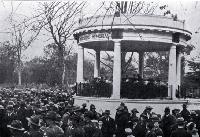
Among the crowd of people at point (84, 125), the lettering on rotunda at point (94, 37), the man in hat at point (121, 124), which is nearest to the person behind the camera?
the crowd of people at point (84, 125)

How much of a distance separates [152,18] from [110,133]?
39.7ft

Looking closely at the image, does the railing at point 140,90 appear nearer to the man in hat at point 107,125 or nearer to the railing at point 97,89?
the railing at point 97,89

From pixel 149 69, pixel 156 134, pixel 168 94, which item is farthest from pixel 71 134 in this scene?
pixel 149 69

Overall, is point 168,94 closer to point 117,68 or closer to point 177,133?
point 117,68

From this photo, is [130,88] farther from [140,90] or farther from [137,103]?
[137,103]

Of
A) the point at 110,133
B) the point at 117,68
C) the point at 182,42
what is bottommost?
the point at 110,133

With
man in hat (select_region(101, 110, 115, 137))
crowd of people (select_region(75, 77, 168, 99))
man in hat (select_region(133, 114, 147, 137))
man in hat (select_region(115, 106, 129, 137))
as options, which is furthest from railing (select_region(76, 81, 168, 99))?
man in hat (select_region(133, 114, 147, 137))

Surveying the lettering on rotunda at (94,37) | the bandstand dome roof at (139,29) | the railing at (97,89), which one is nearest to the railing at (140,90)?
the railing at (97,89)

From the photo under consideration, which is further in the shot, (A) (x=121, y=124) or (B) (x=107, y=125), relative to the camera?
(A) (x=121, y=124)

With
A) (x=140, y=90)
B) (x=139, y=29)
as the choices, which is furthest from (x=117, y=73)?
(x=139, y=29)

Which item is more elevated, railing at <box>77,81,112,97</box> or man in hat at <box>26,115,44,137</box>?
railing at <box>77,81,112,97</box>

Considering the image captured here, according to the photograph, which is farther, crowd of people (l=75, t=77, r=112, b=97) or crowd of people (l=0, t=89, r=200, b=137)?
crowd of people (l=75, t=77, r=112, b=97)

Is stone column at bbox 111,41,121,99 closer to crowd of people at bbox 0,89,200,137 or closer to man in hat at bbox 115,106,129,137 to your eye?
crowd of people at bbox 0,89,200,137

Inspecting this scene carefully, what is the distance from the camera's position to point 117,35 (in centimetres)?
2394
